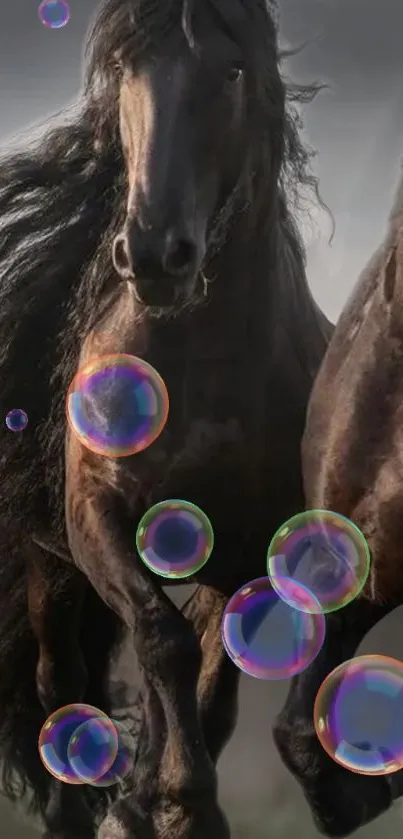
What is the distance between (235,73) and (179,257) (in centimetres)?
33

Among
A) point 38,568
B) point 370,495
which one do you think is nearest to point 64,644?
point 38,568

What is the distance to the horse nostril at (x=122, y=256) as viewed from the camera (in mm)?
1139

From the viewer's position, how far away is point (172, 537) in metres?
1.31

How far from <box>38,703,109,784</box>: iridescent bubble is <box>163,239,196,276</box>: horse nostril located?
836 mm

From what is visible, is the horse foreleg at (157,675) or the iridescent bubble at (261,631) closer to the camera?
the horse foreleg at (157,675)

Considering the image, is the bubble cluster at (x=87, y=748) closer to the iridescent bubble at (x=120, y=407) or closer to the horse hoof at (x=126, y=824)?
the horse hoof at (x=126, y=824)

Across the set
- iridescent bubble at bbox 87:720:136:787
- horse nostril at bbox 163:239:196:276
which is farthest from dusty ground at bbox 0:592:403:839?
horse nostril at bbox 163:239:196:276

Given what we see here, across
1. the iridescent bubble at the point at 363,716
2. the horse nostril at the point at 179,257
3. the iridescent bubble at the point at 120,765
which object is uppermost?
the horse nostril at the point at 179,257

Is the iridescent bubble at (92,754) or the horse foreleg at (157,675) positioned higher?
the horse foreleg at (157,675)

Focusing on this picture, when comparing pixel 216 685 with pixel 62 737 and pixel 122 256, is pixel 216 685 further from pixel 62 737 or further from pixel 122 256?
pixel 122 256

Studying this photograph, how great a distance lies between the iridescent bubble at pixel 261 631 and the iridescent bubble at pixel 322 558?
2.8 inches


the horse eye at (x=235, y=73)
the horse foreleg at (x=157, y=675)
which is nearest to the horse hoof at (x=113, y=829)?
the horse foreleg at (x=157, y=675)

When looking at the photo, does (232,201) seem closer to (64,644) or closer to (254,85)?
(254,85)

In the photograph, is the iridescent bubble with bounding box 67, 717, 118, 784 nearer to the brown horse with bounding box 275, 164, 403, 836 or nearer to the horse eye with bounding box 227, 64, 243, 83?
the brown horse with bounding box 275, 164, 403, 836
